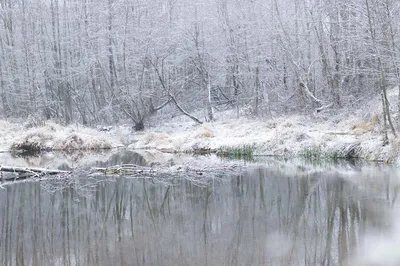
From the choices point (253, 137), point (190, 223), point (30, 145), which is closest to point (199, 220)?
point (190, 223)

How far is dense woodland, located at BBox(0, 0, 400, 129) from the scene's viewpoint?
24453mm

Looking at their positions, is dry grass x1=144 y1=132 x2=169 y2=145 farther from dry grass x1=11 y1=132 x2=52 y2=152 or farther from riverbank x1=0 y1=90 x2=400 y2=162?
dry grass x1=11 y1=132 x2=52 y2=152

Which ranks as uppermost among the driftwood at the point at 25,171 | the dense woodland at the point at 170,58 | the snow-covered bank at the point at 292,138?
the dense woodland at the point at 170,58

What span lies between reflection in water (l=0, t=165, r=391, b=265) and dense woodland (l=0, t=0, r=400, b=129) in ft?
45.1

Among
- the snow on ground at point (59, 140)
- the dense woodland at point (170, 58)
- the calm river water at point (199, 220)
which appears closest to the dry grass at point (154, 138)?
the snow on ground at point (59, 140)

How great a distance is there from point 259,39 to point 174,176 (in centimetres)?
1600

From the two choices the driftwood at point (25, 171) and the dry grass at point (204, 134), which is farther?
the dry grass at point (204, 134)

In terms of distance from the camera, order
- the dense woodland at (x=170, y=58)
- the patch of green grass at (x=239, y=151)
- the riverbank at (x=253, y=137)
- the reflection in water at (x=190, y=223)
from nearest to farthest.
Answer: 1. the reflection in water at (x=190, y=223)
2. the riverbank at (x=253, y=137)
3. the patch of green grass at (x=239, y=151)
4. the dense woodland at (x=170, y=58)

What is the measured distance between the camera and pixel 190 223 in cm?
806

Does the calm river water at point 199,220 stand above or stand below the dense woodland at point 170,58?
below

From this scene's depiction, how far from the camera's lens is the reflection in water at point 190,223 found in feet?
20.5

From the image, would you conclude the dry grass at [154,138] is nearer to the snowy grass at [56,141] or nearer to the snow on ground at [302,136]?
the snow on ground at [302,136]

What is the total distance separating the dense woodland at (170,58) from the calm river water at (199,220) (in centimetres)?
1293

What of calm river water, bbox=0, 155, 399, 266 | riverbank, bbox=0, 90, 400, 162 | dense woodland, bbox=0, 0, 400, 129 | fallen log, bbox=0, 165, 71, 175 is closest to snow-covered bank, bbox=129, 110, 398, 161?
riverbank, bbox=0, 90, 400, 162
